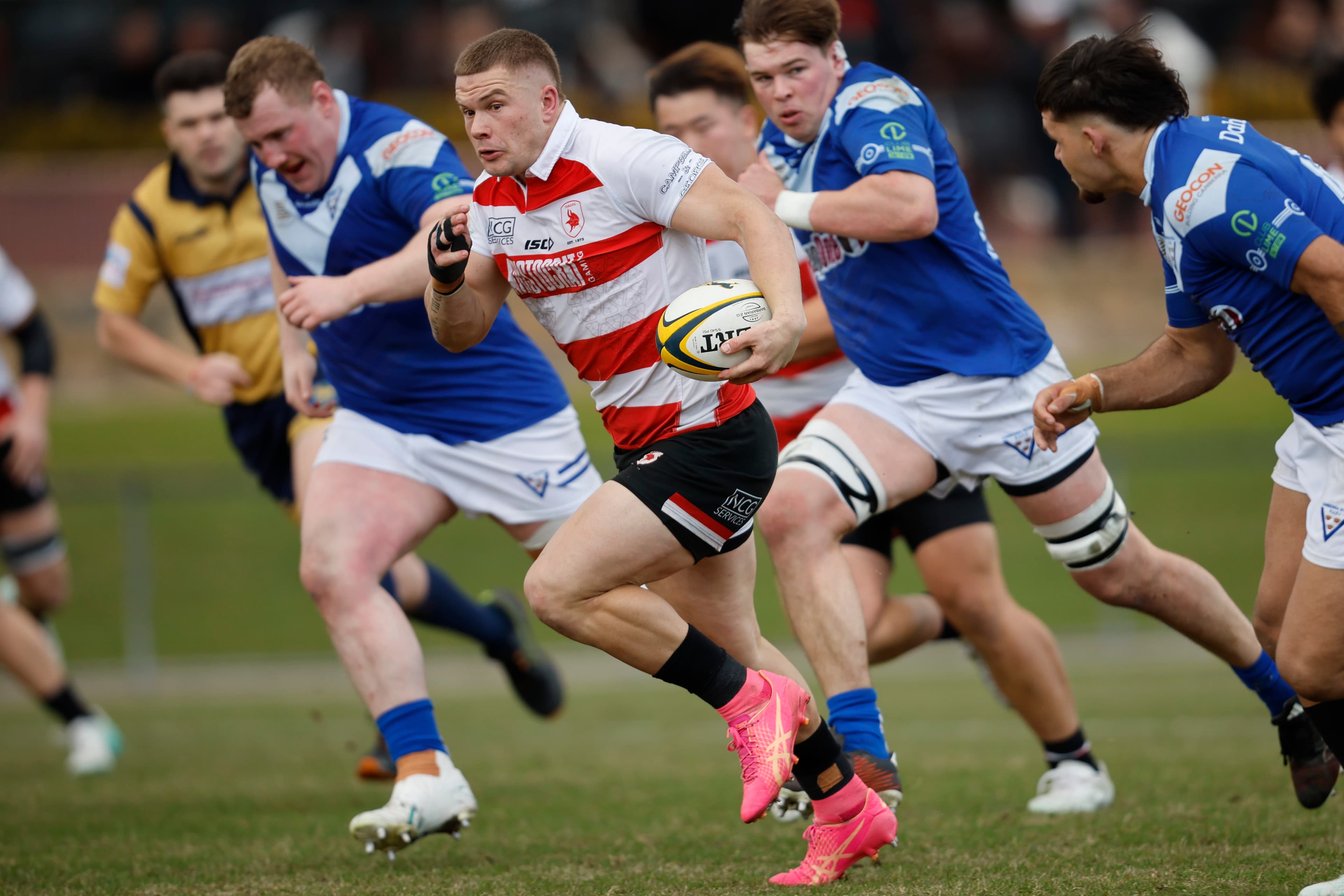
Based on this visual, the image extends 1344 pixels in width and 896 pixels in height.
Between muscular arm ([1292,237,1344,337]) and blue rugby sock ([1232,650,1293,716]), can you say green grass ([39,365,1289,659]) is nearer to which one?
blue rugby sock ([1232,650,1293,716])

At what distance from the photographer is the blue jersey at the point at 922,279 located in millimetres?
5195

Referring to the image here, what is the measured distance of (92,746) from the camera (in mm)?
7605

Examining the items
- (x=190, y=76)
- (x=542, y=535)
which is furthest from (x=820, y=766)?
(x=190, y=76)

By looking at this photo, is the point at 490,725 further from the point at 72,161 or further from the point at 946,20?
the point at 946,20

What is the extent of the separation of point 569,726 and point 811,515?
4835 millimetres

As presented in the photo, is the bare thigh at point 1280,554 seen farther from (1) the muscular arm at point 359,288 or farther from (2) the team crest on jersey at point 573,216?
(1) the muscular arm at point 359,288

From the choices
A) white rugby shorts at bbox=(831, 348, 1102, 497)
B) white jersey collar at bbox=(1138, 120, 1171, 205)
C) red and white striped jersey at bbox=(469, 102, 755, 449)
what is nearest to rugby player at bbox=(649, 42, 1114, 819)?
white rugby shorts at bbox=(831, 348, 1102, 497)

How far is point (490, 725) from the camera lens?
966 centimetres

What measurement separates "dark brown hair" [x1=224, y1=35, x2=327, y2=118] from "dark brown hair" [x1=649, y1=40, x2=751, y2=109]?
1.71m

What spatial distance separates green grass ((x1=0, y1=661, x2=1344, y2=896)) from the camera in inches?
171

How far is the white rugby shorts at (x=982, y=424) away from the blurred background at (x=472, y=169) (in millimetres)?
8302

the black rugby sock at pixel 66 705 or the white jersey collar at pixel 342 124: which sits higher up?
the white jersey collar at pixel 342 124

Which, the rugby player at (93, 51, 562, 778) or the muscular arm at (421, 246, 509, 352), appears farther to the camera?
the rugby player at (93, 51, 562, 778)

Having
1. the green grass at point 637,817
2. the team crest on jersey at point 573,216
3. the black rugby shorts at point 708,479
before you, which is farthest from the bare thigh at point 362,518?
the team crest on jersey at point 573,216
